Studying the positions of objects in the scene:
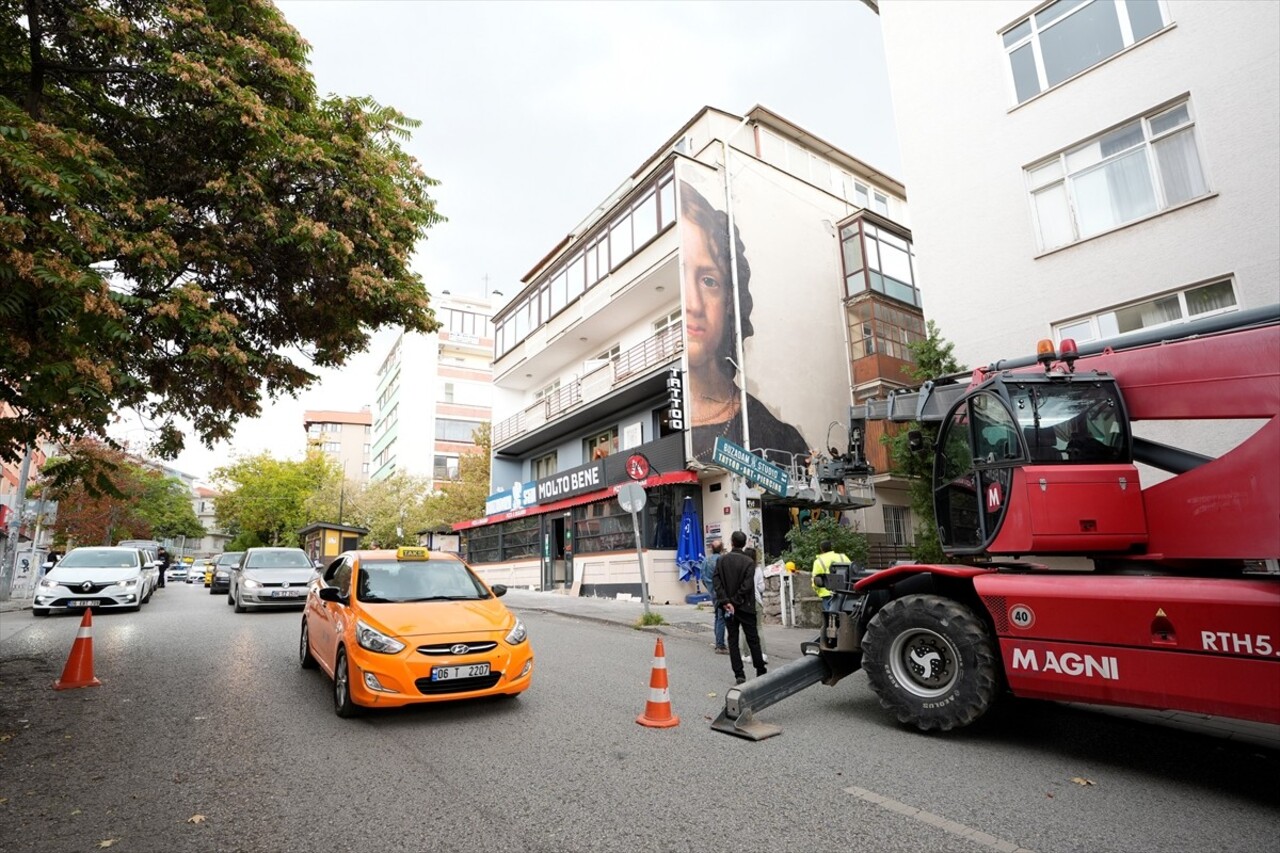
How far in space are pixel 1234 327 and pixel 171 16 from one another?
33.3ft

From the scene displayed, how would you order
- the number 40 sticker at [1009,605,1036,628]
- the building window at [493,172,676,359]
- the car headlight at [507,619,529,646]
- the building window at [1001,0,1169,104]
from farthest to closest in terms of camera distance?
the building window at [493,172,676,359] → the building window at [1001,0,1169,104] → the car headlight at [507,619,529,646] → the number 40 sticker at [1009,605,1036,628]

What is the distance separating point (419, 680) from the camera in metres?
5.85

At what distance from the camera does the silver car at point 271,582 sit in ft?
51.4

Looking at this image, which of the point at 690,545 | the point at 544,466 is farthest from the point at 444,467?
the point at 690,545

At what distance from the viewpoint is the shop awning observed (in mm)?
18984

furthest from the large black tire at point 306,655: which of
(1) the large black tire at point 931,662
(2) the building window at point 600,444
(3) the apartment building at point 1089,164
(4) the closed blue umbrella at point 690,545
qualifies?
(2) the building window at point 600,444

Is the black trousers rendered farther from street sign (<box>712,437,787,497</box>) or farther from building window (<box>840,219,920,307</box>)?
building window (<box>840,219,920,307</box>)

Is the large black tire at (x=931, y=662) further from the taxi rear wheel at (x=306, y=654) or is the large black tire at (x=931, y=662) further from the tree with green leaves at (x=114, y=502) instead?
the tree with green leaves at (x=114, y=502)

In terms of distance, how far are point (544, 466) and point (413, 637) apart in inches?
946

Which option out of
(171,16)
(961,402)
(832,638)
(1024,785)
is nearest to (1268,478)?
(961,402)

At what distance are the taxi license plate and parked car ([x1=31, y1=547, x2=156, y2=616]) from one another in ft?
47.6

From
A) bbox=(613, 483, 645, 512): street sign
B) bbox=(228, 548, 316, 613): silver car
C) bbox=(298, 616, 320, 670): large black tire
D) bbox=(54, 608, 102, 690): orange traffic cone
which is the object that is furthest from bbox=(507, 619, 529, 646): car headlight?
bbox=(228, 548, 316, 613): silver car

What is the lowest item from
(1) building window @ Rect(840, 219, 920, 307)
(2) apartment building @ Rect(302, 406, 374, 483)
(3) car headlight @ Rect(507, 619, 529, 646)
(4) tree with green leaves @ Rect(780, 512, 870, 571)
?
(3) car headlight @ Rect(507, 619, 529, 646)

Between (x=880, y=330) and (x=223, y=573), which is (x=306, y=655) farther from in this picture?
(x=223, y=573)
